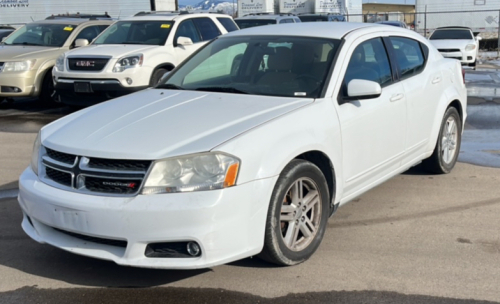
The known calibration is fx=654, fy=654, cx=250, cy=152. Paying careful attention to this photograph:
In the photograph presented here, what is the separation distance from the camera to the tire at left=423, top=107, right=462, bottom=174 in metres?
6.61

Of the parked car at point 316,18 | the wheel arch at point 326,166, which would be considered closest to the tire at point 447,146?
the wheel arch at point 326,166

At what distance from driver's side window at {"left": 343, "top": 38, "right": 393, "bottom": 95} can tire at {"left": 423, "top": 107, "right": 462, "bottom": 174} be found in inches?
46.0

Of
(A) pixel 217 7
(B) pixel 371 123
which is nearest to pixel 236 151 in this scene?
(B) pixel 371 123

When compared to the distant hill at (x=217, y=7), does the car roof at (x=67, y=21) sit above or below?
above

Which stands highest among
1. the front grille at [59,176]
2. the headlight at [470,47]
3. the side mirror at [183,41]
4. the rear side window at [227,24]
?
the rear side window at [227,24]

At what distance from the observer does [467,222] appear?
544 centimetres

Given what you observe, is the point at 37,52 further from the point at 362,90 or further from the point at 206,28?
the point at 362,90

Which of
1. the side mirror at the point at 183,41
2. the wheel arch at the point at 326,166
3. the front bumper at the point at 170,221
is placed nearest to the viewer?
the front bumper at the point at 170,221

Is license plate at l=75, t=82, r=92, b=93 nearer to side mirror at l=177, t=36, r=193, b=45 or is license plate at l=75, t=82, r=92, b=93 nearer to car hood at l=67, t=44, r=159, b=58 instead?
car hood at l=67, t=44, r=159, b=58

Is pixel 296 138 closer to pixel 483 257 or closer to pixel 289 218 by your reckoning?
pixel 289 218

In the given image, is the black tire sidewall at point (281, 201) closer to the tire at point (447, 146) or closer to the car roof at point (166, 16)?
the tire at point (447, 146)

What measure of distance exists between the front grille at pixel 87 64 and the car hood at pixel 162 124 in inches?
241

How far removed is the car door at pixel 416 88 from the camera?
19.3 ft

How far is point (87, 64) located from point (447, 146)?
265 inches
